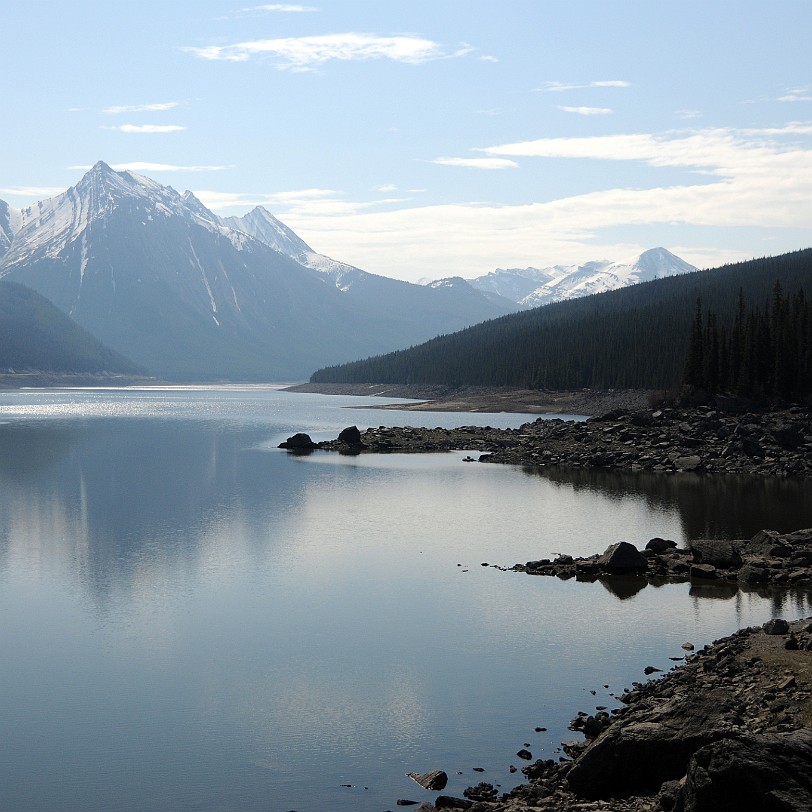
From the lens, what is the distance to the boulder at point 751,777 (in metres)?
16.0

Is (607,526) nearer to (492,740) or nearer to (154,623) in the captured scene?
(154,623)

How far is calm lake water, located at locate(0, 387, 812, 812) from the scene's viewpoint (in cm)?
2123

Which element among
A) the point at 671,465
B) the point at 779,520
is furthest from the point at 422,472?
the point at 779,520

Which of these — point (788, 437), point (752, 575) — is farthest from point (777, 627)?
point (788, 437)

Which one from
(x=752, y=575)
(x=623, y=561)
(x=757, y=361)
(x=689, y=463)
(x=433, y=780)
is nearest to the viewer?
(x=433, y=780)

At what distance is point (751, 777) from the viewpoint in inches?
637

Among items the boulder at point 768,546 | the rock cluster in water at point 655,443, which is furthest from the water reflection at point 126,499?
the boulder at point 768,546

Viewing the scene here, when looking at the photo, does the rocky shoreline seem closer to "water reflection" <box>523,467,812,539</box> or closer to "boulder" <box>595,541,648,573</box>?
"boulder" <box>595,541,648,573</box>

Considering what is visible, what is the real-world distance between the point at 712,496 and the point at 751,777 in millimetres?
50497

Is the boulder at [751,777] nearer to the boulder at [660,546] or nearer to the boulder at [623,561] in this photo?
the boulder at [623,561]

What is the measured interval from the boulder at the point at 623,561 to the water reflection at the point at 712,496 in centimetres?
960

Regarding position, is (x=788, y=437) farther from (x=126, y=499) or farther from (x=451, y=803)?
(x=451, y=803)

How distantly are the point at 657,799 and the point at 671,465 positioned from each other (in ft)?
208

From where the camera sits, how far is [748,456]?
7925 centimetres
